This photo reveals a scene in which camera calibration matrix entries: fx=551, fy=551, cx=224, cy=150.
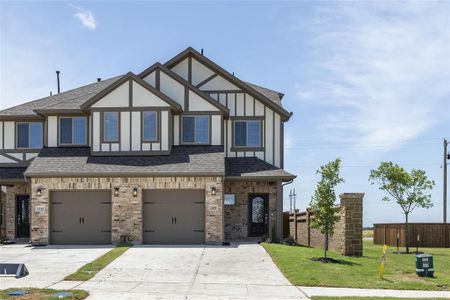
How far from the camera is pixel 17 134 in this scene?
28719 millimetres

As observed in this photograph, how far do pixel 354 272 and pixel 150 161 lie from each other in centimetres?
1152

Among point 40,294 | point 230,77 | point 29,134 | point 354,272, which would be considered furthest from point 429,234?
point 40,294

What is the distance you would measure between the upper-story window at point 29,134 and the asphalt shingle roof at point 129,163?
192 centimetres

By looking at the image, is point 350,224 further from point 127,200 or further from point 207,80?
point 207,80

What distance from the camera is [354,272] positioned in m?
17.1

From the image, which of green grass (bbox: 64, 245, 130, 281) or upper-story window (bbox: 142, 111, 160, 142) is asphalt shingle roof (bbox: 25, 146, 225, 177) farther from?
green grass (bbox: 64, 245, 130, 281)

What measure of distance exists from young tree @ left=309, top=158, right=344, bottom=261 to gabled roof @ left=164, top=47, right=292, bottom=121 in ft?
28.9

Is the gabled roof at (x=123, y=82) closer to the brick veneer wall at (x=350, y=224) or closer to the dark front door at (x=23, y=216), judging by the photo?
the dark front door at (x=23, y=216)

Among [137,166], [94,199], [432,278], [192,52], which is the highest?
[192,52]

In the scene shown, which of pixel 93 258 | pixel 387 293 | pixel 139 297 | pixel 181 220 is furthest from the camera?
pixel 181 220

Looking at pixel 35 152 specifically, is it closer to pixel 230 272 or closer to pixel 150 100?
pixel 150 100

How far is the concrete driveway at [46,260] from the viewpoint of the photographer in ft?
51.3

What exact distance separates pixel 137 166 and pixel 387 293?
13391 mm

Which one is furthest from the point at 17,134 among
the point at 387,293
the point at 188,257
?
the point at 387,293
